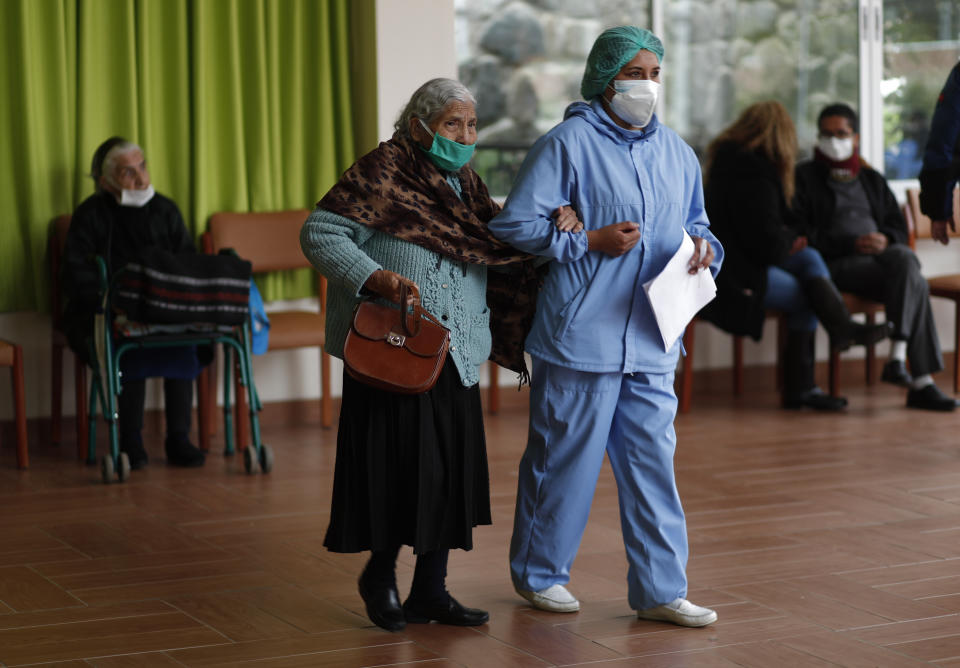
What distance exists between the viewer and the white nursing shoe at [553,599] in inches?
115

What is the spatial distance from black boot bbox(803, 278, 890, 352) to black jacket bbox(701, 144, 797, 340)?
0.23 metres

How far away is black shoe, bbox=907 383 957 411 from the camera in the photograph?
223 inches

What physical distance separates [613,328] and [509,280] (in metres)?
0.28

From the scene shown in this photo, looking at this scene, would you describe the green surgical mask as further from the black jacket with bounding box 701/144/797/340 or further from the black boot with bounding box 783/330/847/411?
the black boot with bounding box 783/330/847/411

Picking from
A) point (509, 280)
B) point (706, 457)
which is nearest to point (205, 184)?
point (706, 457)

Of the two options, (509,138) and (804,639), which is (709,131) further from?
(804,639)

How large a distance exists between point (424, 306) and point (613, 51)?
0.67m

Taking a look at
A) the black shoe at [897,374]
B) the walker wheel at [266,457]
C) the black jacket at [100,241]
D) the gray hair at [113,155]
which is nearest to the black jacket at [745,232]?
the black shoe at [897,374]

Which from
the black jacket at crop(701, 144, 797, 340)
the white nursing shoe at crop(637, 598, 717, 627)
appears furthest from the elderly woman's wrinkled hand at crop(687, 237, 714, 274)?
the black jacket at crop(701, 144, 797, 340)

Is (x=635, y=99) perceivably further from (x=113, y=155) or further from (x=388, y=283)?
(x=113, y=155)

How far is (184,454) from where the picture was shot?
4746 mm

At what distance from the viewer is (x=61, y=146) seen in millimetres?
5223

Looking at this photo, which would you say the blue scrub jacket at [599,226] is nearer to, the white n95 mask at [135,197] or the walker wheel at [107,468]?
the walker wheel at [107,468]

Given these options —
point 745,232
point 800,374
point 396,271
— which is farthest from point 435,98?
point 800,374
